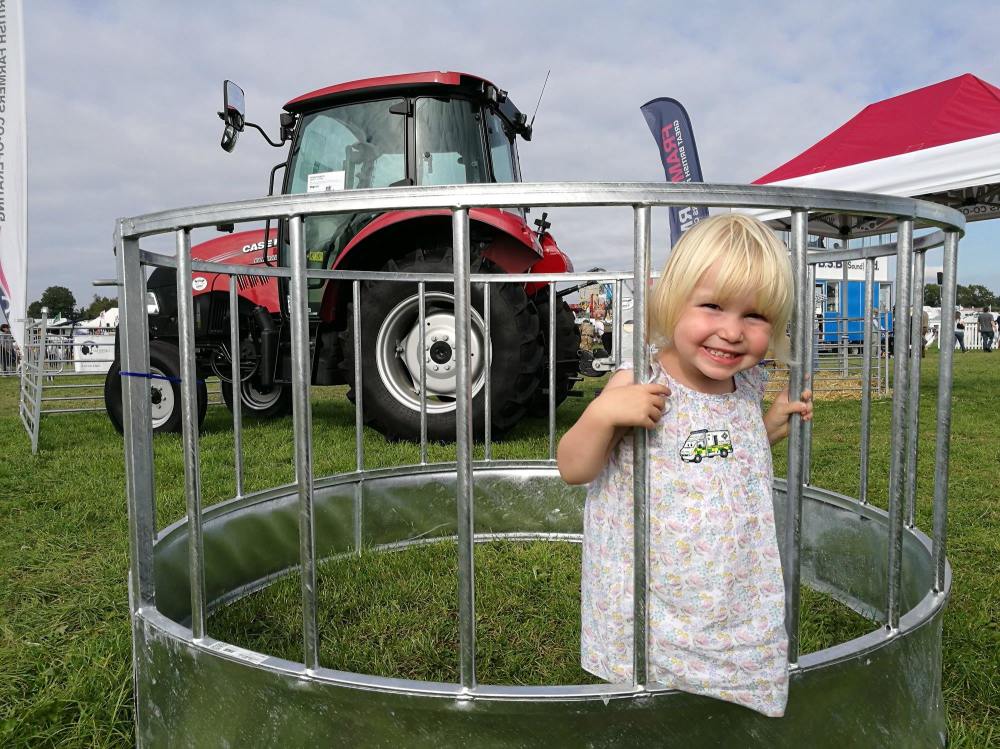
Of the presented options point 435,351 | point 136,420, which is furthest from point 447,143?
point 136,420

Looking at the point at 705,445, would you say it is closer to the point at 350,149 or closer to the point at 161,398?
the point at 350,149

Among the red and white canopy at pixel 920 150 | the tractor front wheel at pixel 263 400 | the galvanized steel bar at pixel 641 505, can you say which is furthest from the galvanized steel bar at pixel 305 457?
the tractor front wheel at pixel 263 400

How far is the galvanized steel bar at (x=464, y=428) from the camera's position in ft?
3.72

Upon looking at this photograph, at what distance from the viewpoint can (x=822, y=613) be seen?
241cm

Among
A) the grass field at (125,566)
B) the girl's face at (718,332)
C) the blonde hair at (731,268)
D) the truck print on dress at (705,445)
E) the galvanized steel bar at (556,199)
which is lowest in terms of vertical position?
the grass field at (125,566)

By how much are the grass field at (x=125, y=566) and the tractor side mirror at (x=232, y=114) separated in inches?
82.7

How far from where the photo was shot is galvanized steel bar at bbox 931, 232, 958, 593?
1.52 m

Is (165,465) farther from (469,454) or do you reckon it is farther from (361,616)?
(469,454)

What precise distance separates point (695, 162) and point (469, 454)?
9065mm

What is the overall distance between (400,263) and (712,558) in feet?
13.0

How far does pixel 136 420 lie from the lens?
62.2 inches

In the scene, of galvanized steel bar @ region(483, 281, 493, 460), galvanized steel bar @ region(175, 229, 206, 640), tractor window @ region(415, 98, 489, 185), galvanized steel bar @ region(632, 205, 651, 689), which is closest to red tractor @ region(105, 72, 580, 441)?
tractor window @ region(415, 98, 489, 185)

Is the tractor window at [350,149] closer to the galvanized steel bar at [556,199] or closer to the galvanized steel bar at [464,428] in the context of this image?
the galvanized steel bar at [556,199]

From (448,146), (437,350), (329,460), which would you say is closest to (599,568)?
(437,350)
